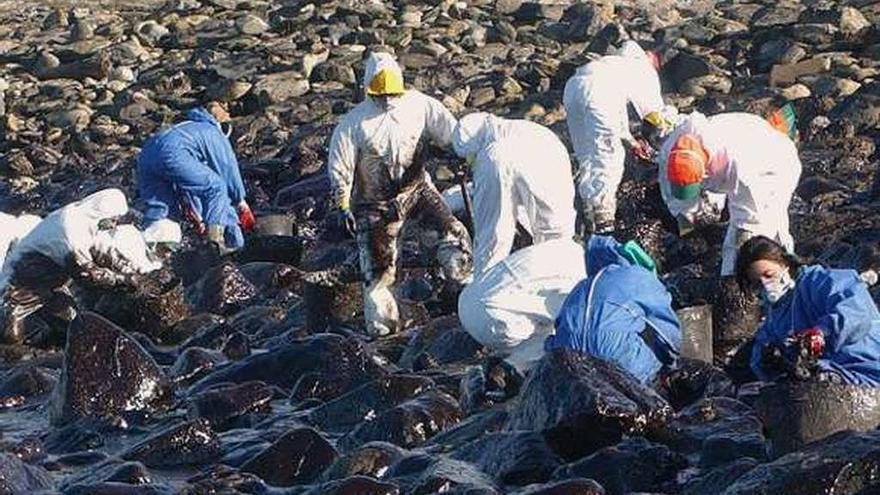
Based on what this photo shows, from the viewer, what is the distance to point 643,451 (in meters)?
8.83

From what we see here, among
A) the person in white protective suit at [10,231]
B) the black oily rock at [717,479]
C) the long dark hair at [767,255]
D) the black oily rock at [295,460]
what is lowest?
the person in white protective suit at [10,231]

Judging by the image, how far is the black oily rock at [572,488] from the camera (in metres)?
8.24

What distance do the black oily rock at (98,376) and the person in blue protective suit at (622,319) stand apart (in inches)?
135

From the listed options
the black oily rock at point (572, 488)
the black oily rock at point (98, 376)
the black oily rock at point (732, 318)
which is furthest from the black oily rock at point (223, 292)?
the black oily rock at point (572, 488)

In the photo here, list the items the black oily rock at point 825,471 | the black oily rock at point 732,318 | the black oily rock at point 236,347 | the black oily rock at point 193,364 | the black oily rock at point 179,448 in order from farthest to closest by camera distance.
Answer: the black oily rock at point 236,347 < the black oily rock at point 193,364 < the black oily rock at point 732,318 < the black oily rock at point 179,448 < the black oily rock at point 825,471

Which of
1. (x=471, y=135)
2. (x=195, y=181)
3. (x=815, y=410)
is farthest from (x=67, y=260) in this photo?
(x=815, y=410)

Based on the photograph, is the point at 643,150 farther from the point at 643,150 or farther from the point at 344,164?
the point at 344,164

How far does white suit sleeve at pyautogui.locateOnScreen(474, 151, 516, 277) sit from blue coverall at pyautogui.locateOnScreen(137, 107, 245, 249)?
18.8 ft

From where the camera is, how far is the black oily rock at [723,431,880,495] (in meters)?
7.54

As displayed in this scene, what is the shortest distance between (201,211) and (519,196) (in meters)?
6.08

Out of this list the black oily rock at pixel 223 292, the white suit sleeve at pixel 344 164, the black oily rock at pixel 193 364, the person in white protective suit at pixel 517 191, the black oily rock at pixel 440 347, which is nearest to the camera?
the person in white protective suit at pixel 517 191

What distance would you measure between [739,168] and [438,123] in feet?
8.11

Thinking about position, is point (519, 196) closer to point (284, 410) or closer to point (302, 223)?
point (284, 410)

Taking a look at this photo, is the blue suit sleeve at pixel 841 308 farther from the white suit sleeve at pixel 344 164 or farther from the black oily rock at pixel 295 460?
the white suit sleeve at pixel 344 164
